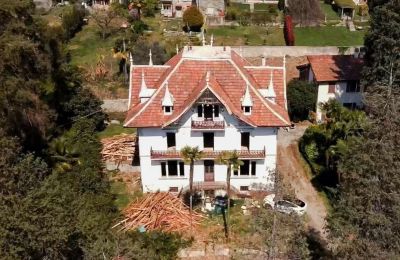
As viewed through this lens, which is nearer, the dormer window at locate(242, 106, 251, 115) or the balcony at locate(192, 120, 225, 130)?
the balcony at locate(192, 120, 225, 130)

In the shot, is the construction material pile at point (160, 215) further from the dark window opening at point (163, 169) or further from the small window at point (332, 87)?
the small window at point (332, 87)

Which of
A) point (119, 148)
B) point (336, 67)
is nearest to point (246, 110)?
point (119, 148)

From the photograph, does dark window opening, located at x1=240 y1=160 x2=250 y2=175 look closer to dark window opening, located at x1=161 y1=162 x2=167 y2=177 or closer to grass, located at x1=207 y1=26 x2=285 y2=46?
dark window opening, located at x1=161 y1=162 x2=167 y2=177

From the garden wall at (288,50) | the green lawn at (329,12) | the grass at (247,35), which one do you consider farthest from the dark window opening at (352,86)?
the green lawn at (329,12)

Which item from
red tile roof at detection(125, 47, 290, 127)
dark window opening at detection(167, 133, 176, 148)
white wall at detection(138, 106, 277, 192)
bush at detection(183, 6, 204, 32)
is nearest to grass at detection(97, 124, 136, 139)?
red tile roof at detection(125, 47, 290, 127)

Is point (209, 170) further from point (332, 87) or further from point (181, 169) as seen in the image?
point (332, 87)

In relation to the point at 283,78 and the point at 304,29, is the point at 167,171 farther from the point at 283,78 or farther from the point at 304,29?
the point at 304,29

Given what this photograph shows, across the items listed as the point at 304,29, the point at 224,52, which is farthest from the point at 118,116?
the point at 304,29
